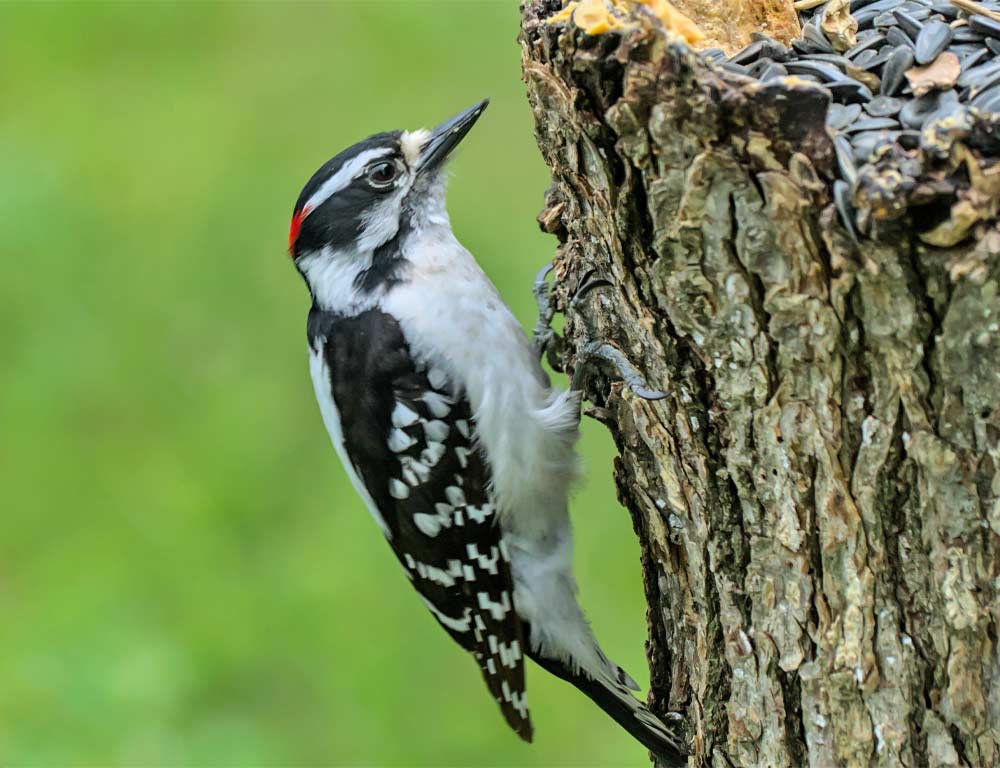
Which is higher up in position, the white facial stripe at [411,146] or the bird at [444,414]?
the white facial stripe at [411,146]

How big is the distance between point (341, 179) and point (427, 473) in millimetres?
1010

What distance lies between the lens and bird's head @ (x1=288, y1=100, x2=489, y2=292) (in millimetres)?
3943

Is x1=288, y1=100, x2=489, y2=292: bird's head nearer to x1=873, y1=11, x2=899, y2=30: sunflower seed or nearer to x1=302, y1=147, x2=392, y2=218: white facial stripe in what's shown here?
x1=302, y1=147, x2=392, y2=218: white facial stripe

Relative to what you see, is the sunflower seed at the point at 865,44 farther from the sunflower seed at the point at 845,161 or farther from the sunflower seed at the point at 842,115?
the sunflower seed at the point at 845,161

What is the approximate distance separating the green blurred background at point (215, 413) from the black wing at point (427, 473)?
55.7 inches

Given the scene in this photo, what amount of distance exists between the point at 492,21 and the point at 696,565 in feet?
20.2

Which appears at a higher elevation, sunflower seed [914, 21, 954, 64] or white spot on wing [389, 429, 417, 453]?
sunflower seed [914, 21, 954, 64]

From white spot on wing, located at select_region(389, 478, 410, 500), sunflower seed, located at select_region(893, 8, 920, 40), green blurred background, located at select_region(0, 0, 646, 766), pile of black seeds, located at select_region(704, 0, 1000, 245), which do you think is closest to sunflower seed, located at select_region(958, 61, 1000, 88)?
pile of black seeds, located at select_region(704, 0, 1000, 245)

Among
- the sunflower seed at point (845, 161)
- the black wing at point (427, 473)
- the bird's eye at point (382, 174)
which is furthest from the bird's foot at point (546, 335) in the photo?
the sunflower seed at point (845, 161)

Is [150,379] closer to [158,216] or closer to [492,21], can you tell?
[158,216]

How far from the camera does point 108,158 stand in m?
8.15

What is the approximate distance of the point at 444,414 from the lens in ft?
12.5

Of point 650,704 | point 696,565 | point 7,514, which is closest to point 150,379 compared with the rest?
point 7,514

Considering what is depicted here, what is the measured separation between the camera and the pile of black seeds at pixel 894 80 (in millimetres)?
2090
